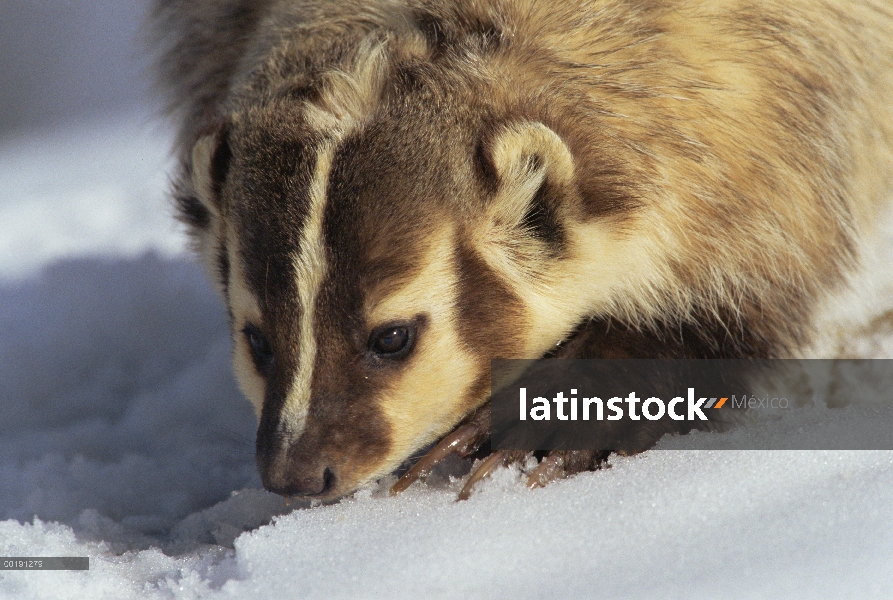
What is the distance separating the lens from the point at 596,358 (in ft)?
5.33

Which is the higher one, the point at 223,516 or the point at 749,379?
the point at 749,379

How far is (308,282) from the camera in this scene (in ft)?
4.46

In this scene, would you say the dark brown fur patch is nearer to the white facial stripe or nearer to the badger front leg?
the badger front leg

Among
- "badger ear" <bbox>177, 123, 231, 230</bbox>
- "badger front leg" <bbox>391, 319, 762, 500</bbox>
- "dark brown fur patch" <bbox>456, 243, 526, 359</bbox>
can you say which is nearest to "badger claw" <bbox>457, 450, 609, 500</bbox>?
"badger front leg" <bbox>391, 319, 762, 500</bbox>

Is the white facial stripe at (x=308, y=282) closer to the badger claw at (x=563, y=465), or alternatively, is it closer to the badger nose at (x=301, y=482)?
the badger nose at (x=301, y=482)

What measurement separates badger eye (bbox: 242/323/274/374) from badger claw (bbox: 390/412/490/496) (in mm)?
284

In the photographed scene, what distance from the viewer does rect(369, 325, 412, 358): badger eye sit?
1.40 metres

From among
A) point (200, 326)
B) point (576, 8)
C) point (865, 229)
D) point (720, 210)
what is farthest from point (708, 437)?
point (200, 326)

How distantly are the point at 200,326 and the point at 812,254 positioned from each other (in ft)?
5.51

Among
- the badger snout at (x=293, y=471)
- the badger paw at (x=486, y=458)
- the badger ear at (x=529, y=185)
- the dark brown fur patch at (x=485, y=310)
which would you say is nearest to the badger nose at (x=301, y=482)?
the badger snout at (x=293, y=471)

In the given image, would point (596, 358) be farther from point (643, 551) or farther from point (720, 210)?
point (643, 551)

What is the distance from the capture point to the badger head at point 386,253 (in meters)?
1.36

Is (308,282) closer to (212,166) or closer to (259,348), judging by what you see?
(259,348)

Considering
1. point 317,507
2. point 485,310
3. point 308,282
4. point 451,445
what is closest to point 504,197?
point 485,310
